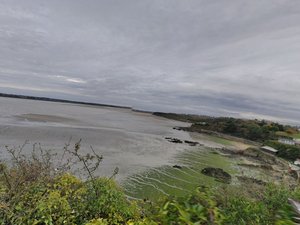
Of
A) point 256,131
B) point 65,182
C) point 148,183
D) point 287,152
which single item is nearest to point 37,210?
point 65,182

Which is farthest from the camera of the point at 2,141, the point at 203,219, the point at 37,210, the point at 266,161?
the point at 266,161

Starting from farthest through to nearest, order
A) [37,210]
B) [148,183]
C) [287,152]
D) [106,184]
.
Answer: [287,152] < [148,183] < [106,184] < [37,210]

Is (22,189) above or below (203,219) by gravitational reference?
below

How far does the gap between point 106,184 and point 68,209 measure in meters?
0.87

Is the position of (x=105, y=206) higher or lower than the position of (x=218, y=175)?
higher

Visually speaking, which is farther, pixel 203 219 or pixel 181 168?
pixel 181 168

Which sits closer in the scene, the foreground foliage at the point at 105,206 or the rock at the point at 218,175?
the foreground foliage at the point at 105,206

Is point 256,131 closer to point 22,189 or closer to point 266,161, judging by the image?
point 266,161

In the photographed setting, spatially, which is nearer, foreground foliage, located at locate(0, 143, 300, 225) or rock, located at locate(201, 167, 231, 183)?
foreground foliage, located at locate(0, 143, 300, 225)

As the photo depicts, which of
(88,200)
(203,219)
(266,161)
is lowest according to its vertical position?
(266,161)

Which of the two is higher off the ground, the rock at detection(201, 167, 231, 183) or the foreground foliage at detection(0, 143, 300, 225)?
the foreground foliage at detection(0, 143, 300, 225)

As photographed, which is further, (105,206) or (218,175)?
(218,175)

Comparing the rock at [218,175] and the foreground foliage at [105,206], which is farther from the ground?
the foreground foliage at [105,206]

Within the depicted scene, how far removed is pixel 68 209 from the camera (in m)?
3.62
